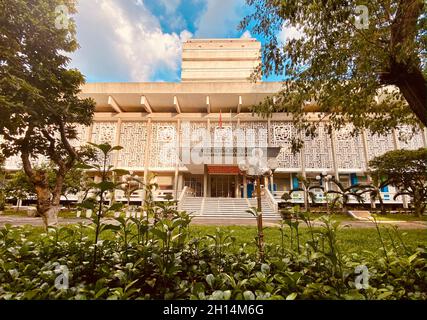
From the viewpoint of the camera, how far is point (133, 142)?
6574 mm

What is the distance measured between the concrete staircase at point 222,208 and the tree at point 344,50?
8.67 metres

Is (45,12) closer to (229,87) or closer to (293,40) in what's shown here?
(293,40)

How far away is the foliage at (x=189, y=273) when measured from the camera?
0.95m

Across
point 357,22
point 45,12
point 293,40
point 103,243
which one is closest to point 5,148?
point 45,12

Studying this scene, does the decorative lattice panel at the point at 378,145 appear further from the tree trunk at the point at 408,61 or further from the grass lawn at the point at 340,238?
the tree trunk at the point at 408,61

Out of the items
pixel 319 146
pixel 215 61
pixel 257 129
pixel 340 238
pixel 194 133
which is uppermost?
pixel 215 61

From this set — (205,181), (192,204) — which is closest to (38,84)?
(192,204)

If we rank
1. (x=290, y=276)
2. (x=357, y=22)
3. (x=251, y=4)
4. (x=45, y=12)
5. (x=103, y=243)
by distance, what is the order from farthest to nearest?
1. (x=45, y=12)
2. (x=251, y=4)
3. (x=357, y=22)
4. (x=103, y=243)
5. (x=290, y=276)

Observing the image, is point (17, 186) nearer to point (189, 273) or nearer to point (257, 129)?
point (189, 273)

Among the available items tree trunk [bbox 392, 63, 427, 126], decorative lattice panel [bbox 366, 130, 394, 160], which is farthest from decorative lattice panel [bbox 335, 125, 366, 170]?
tree trunk [bbox 392, 63, 427, 126]

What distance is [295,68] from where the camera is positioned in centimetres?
A: 294

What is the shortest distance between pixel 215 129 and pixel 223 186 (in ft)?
20.2

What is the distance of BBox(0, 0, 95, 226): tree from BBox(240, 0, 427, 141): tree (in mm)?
2431
